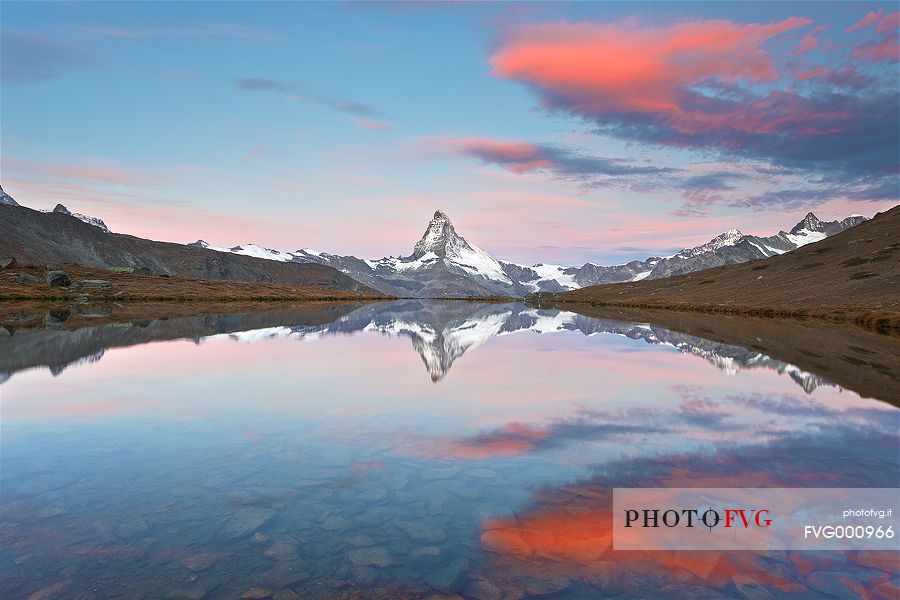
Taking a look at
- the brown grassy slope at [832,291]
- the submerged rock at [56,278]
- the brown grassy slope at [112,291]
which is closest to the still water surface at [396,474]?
the brown grassy slope at [832,291]

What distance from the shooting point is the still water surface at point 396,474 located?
33.8ft

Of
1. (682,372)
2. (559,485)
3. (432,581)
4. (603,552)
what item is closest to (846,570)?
(603,552)

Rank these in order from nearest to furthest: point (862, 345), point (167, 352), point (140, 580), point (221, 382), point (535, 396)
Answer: point (140, 580)
point (535, 396)
point (221, 382)
point (167, 352)
point (862, 345)

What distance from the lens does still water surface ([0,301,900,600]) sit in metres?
10.3

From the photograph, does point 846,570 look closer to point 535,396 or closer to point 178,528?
point 178,528

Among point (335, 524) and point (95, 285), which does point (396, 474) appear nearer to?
point (335, 524)

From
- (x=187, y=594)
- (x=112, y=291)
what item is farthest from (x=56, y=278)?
(x=187, y=594)

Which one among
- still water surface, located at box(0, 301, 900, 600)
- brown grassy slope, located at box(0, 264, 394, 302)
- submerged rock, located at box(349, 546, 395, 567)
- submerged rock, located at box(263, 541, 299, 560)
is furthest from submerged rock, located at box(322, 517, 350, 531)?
brown grassy slope, located at box(0, 264, 394, 302)

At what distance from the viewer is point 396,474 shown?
15.8m

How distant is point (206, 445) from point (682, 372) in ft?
102

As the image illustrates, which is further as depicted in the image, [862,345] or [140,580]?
[862,345]

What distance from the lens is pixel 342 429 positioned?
20.9 meters

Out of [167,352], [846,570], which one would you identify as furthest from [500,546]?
[167,352]

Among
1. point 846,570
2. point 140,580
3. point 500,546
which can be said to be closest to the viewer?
point 140,580
